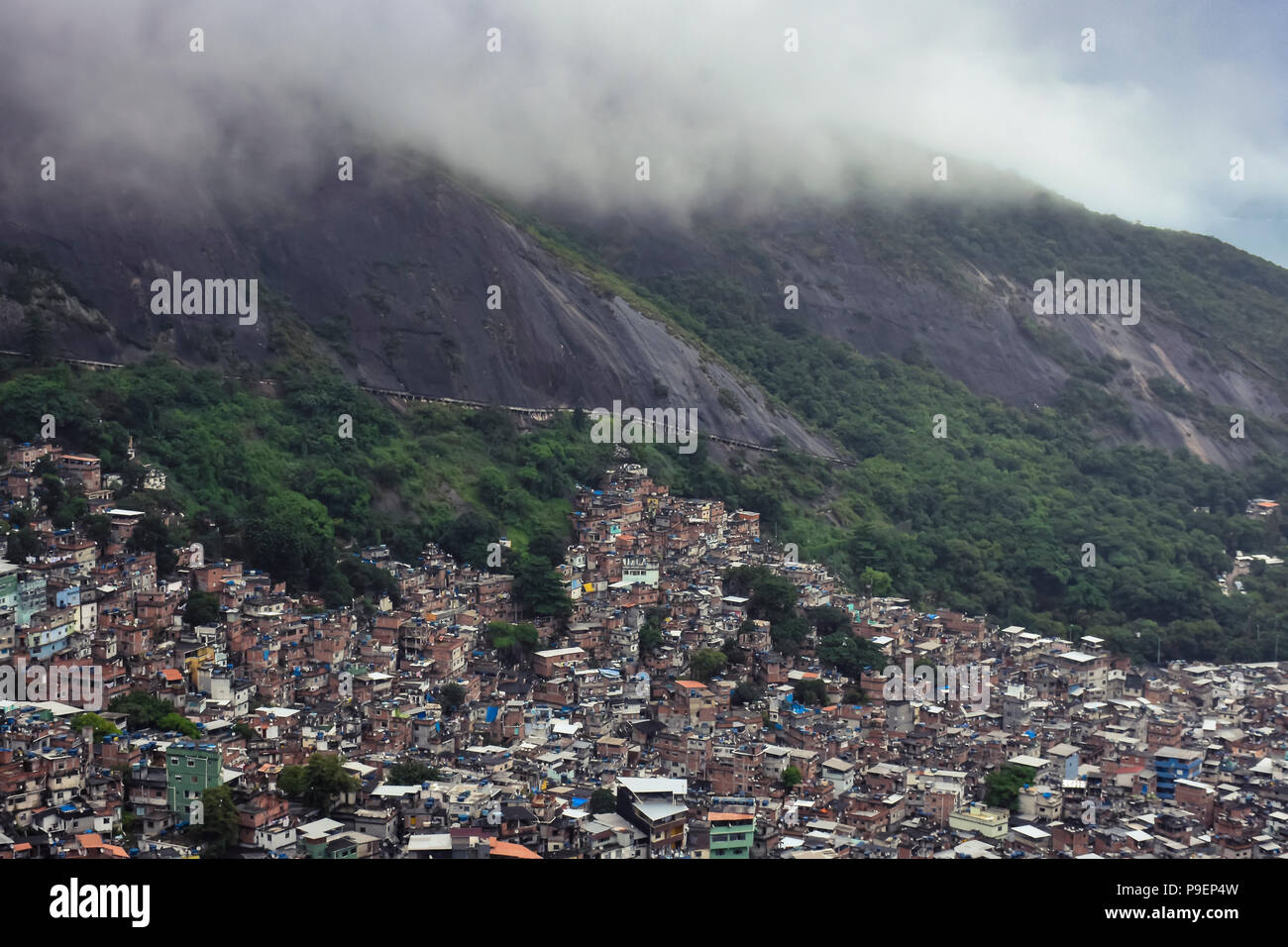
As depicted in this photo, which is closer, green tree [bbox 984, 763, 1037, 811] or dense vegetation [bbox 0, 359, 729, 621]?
green tree [bbox 984, 763, 1037, 811]

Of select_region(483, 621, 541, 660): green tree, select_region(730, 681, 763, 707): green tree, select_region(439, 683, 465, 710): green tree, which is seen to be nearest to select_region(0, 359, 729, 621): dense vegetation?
select_region(483, 621, 541, 660): green tree

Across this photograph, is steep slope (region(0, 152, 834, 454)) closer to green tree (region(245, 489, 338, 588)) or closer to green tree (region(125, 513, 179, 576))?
green tree (region(245, 489, 338, 588))

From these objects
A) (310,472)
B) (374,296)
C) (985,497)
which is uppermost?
→ (374,296)

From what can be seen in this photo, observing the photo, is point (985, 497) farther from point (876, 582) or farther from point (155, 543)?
point (155, 543)

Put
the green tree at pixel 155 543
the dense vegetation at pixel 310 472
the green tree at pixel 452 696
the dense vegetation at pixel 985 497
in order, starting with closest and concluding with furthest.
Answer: the green tree at pixel 452 696 < the green tree at pixel 155 543 < the dense vegetation at pixel 310 472 < the dense vegetation at pixel 985 497

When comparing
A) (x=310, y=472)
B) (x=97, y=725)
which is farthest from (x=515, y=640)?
(x=97, y=725)

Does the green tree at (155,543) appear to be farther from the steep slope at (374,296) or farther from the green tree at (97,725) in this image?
the steep slope at (374,296)

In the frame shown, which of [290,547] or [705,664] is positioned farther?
[290,547]

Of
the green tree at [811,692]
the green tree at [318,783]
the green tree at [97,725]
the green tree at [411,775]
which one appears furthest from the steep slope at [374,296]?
the green tree at [318,783]

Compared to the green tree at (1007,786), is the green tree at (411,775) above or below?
above

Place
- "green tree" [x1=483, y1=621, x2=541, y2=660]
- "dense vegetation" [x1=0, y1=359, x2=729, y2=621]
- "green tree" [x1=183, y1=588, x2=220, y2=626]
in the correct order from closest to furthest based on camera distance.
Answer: "green tree" [x1=183, y1=588, x2=220, y2=626] → "green tree" [x1=483, y1=621, x2=541, y2=660] → "dense vegetation" [x1=0, y1=359, x2=729, y2=621]
